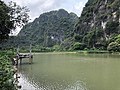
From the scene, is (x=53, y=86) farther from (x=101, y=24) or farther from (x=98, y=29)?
(x=101, y=24)

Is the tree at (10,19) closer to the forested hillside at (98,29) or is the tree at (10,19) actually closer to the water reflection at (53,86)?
the water reflection at (53,86)

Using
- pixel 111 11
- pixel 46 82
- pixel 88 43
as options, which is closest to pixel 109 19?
pixel 111 11

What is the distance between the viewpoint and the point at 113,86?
19.7 meters

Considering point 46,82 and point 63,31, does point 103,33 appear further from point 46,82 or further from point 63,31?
point 46,82

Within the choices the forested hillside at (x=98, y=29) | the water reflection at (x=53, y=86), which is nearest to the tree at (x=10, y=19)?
the water reflection at (x=53, y=86)

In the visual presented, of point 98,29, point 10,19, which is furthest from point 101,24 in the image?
point 10,19

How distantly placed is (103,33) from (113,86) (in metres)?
90.0

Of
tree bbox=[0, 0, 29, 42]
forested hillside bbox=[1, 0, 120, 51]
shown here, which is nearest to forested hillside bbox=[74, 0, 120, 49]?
forested hillside bbox=[1, 0, 120, 51]

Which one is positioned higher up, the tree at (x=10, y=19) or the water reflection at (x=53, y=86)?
the tree at (x=10, y=19)

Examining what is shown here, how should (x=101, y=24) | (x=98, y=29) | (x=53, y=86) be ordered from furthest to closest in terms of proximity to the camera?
(x=101, y=24) → (x=98, y=29) → (x=53, y=86)

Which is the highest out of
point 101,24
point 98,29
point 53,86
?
point 101,24

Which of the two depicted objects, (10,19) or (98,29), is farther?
(98,29)

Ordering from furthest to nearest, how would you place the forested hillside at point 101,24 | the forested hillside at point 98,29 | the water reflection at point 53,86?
the forested hillside at point 101,24
the forested hillside at point 98,29
the water reflection at point 53,86

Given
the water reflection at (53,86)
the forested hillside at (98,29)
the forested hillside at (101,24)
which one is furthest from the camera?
the forested hillside at (101,24)
